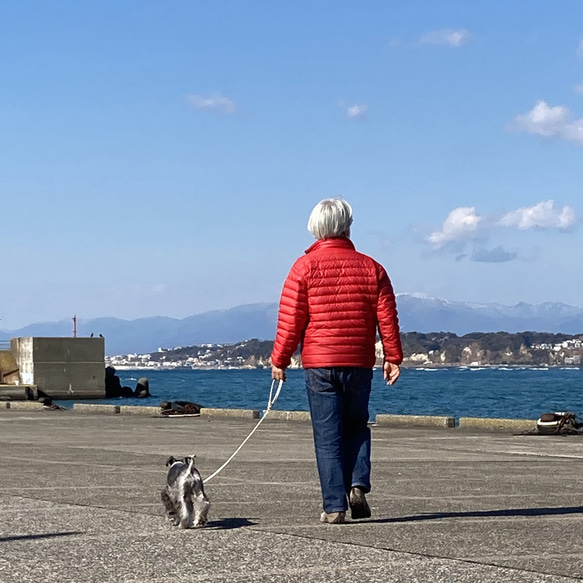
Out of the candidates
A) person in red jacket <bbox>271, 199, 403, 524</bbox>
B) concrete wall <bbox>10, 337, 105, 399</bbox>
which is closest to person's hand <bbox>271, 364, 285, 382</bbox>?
person in red jacket <bbox>271, 199, 403, 524</bbox>

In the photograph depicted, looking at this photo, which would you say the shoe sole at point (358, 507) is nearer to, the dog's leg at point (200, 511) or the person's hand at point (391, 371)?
the person's hand at point (391, 371)

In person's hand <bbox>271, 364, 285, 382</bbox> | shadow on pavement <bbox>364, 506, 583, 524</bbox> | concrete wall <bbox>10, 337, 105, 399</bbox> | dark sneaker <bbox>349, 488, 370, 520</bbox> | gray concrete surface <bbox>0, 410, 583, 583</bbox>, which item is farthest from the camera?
concrete wall <bbox>10, 337, 105, 399</bbox>

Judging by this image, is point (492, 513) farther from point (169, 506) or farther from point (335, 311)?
point (169, 506)

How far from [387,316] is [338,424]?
78 cm

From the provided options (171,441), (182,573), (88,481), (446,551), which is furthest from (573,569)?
(171,441)

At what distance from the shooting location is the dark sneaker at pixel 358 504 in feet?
27.3

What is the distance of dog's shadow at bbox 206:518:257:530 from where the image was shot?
316 inches

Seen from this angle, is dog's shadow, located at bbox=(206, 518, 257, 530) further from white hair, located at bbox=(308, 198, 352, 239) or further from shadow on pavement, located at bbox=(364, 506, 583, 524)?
white hair, located at bbox=(308, 198, 352, 239)

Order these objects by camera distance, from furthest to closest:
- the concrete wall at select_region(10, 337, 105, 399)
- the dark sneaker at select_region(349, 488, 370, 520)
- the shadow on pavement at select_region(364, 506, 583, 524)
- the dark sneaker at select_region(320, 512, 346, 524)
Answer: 1. the concrete wall at select_region(10, 337, 105, 399)
2. the shadow on pavement at select_region(364, 506, 583, 524)
3. the dark sneaker at select_region(349, 488, 370, 520)
4. the dark sneaker at select_region(320, 512, 346, 524)

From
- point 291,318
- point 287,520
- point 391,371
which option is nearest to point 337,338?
point 291,318

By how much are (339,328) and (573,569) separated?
2.56 metres

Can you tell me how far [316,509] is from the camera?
29.9 feet

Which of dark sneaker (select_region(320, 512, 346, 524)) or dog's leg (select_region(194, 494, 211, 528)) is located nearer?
dog's leg (select_region(194, 494, 211, 528))

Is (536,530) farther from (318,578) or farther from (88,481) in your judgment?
(88,481)
